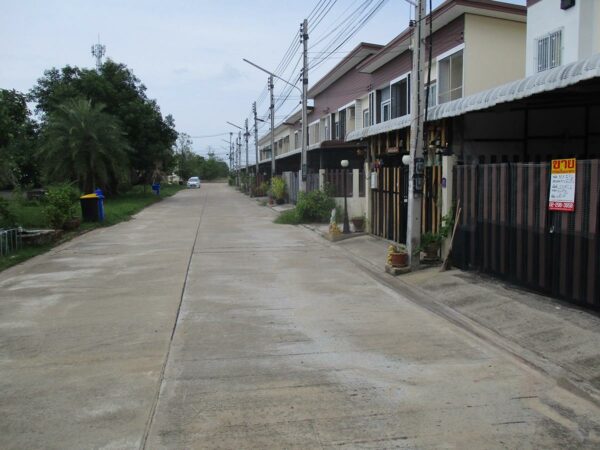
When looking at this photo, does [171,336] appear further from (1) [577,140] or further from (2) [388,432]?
(1) [577,140]

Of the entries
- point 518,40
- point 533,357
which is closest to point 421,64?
point 533,357

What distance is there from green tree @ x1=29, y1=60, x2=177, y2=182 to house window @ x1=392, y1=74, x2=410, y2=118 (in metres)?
20.5

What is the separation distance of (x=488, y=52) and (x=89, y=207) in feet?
50.5

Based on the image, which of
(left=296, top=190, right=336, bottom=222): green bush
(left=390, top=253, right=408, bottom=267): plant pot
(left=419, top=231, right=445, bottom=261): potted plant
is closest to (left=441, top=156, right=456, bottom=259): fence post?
(left=419, top=231, right=445, bottom=261): potted plant

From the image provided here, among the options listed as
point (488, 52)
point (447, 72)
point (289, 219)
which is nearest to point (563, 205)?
point (488, 52)

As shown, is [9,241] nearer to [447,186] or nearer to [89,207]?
[89,207]

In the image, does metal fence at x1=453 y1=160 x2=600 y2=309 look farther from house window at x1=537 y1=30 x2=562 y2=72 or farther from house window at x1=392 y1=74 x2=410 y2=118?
house window at x1=392 y1=74 x2=410 y2=118

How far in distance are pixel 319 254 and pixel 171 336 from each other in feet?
24.9

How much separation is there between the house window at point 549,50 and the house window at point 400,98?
23.7 ft

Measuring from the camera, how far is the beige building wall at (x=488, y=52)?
16453 mm

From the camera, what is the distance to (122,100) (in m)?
39.2

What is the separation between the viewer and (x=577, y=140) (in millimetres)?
11273

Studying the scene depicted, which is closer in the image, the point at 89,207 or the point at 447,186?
the point at 447,186

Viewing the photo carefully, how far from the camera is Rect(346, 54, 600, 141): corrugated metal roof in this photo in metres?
6.28
